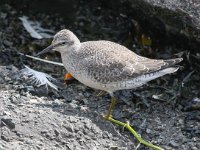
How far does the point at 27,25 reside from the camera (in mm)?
9664

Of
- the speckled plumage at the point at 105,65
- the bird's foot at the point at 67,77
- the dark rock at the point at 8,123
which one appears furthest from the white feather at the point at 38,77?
the dark rock at the point at 8,123

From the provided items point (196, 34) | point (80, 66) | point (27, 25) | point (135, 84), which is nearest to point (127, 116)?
point (135, 84)

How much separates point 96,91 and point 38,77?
2.92ft

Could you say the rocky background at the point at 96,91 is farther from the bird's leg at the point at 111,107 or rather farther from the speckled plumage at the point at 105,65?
the speckled plumage at the point at 105,65

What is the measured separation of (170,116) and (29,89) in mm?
2019

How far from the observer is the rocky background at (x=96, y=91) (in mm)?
6914

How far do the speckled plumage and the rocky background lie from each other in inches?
17.5

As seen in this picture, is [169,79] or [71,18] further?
[71,18]

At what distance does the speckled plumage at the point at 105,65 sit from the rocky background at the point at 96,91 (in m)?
0.45

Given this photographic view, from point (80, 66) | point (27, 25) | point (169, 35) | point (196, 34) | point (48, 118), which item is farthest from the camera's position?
point (27, 25)

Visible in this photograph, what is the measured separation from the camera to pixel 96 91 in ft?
27.5

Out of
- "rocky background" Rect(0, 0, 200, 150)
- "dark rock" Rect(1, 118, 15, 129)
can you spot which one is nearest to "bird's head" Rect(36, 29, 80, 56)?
"rocky background" Rect(0, 0, 200, 150)

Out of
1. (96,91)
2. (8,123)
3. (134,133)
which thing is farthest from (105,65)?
(8,123)

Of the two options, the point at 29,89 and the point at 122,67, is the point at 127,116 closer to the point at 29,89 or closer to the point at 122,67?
the point at 122,67
